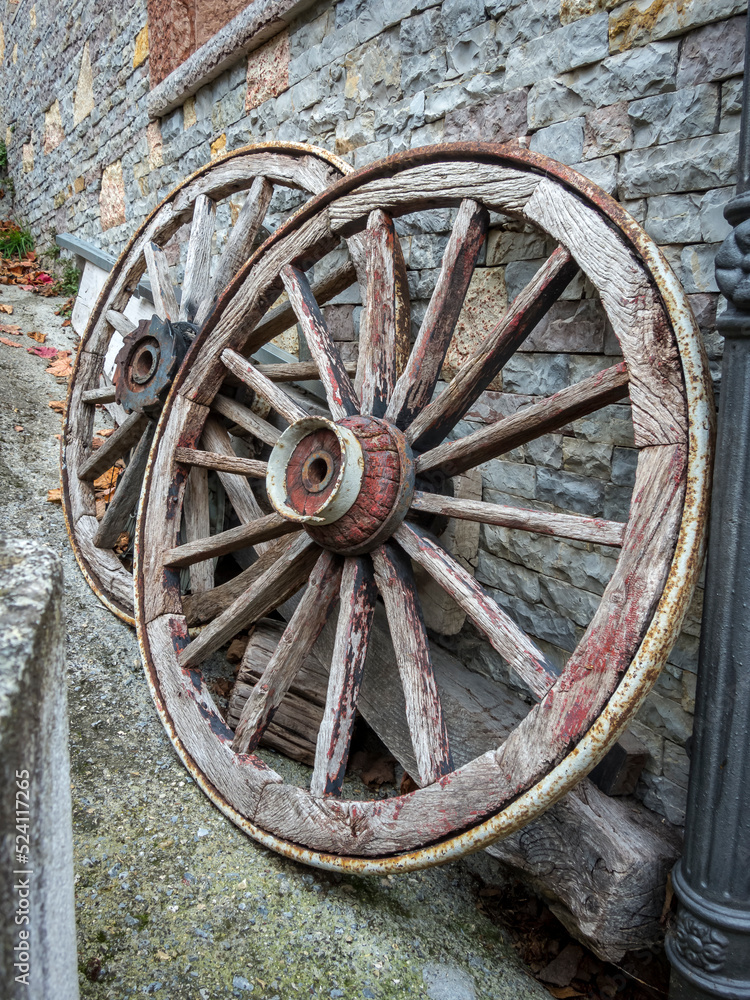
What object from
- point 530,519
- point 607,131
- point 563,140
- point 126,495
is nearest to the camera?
point 530,519

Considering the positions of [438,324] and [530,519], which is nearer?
[530,519]

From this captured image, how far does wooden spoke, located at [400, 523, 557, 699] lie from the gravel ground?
754mm

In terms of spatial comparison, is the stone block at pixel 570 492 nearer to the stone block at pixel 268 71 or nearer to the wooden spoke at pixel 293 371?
the wooden spoke at pixel 293 371

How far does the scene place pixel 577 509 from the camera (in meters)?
1.94

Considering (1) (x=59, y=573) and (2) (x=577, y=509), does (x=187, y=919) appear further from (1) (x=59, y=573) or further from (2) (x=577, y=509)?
(2) (x=577, y=509)

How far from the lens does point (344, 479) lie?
1671 millimetres

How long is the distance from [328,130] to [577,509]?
192 cm

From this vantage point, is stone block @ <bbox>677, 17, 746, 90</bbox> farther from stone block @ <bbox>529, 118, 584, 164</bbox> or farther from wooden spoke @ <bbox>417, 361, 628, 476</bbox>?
wooden spoke @ <bbox>417, 361, 628, 476</bbox>

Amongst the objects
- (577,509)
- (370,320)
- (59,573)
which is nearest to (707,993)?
(577,509)

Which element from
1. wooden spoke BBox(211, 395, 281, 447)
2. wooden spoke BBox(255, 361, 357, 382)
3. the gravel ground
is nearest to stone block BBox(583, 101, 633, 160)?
wooden spoke BBox(255, 361, 357, 382)

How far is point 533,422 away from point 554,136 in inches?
35.6

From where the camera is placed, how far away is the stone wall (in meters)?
1.62

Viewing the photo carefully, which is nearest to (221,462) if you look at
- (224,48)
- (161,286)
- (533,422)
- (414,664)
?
A: (414,664)

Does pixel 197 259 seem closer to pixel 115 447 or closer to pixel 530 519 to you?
pixel 115 447
